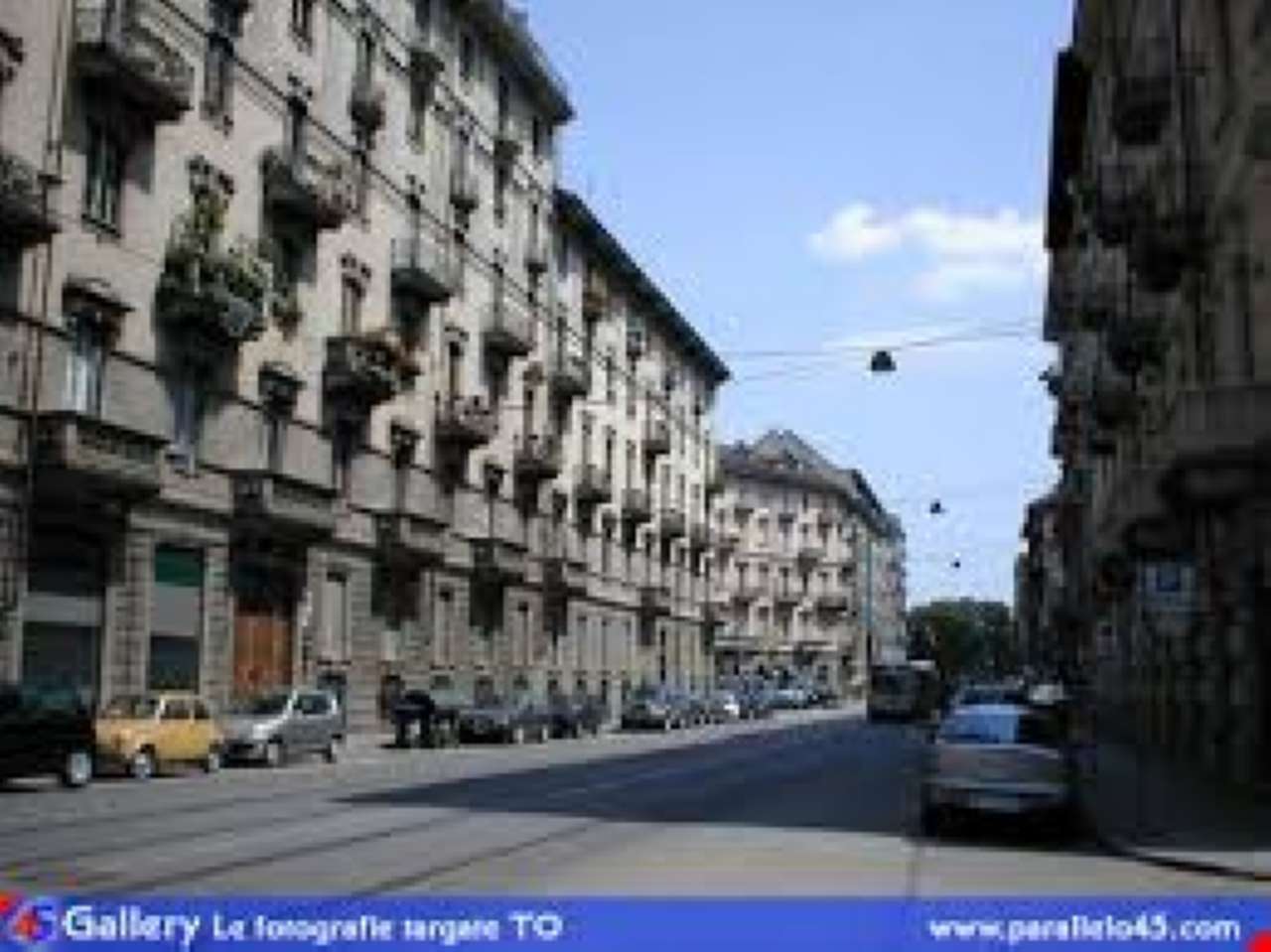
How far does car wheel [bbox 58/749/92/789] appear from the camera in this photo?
27391mm

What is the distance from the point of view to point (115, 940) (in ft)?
20.8

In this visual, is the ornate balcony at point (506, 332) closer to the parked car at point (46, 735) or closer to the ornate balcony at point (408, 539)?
the ornate balcony at point (408, 539)

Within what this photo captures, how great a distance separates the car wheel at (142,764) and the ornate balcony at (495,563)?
26.7 meters

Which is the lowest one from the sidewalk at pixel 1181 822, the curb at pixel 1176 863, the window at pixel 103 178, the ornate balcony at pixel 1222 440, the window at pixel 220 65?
the curb at pixel 1176 863

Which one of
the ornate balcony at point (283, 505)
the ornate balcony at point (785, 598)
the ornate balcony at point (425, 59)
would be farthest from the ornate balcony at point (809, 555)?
the ornate balcony at point (283, 505)

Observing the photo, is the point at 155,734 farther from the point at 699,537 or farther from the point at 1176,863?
the point at 699,537

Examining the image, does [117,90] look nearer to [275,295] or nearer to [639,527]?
[275,295]

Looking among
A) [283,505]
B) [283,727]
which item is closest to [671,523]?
[283,505]

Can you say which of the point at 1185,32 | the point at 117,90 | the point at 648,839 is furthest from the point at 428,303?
the point at 648,839

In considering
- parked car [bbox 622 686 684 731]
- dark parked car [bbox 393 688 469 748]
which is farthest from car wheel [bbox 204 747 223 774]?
parked car [bbox 622 686 684 731]

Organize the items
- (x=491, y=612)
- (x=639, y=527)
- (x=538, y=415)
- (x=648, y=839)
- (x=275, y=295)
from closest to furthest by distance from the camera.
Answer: (x=648, y=839)
(x=275, y=295)
(x=491, y=612)
(x=538, y=415)
(x=639, y=527)

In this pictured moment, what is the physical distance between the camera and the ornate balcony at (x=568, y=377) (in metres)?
67.4

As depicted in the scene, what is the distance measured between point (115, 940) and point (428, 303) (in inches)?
1907

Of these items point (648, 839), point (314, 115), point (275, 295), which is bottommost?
point (648, 839)
